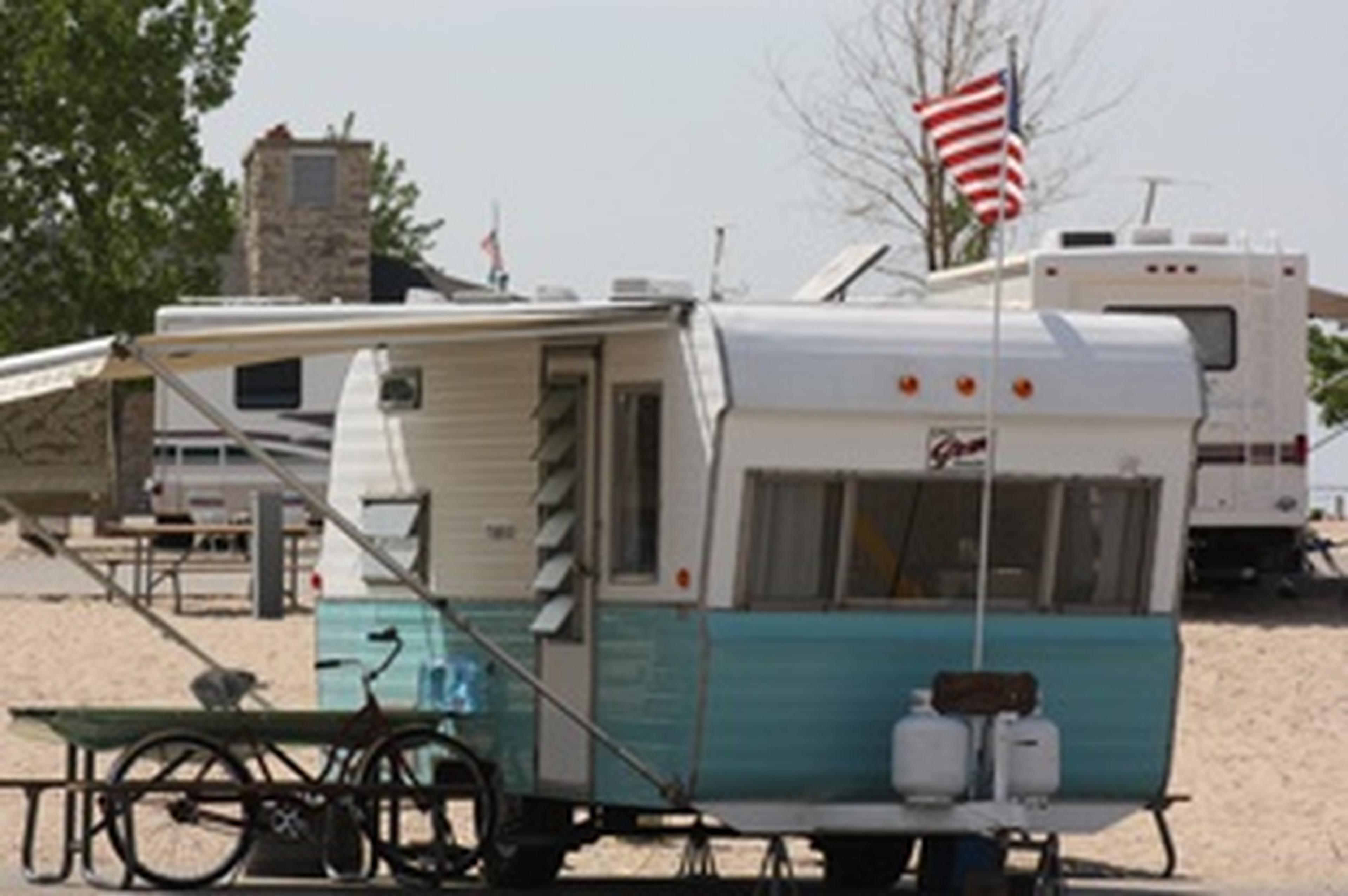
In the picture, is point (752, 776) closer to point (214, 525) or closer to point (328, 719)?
point (328, 719)

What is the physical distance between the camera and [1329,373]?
5541cm

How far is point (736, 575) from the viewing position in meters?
16.1

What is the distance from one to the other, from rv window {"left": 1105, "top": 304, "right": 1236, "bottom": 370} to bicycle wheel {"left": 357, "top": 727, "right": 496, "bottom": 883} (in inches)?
442

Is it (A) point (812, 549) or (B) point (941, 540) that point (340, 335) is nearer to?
(A) point (812, 549)

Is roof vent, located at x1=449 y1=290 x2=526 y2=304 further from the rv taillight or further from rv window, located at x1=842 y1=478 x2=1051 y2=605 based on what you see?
the rv taillight

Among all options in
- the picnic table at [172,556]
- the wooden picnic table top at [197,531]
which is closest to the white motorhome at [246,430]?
the picnic table at [172,556]

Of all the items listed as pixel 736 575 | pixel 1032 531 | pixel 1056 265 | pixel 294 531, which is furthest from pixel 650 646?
pixel 294 531

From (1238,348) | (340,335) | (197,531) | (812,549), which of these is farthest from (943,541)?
(197,531)

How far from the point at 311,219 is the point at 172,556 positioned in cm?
1007

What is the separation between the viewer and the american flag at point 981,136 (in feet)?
58.9

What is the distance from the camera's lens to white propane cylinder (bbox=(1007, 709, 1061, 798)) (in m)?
16.2

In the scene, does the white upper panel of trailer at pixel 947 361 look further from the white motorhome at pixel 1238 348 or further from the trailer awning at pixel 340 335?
the white motorhome at pixel 1238 348

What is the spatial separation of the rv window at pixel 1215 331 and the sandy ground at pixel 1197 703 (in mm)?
1759

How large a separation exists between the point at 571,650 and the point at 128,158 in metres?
36.2
